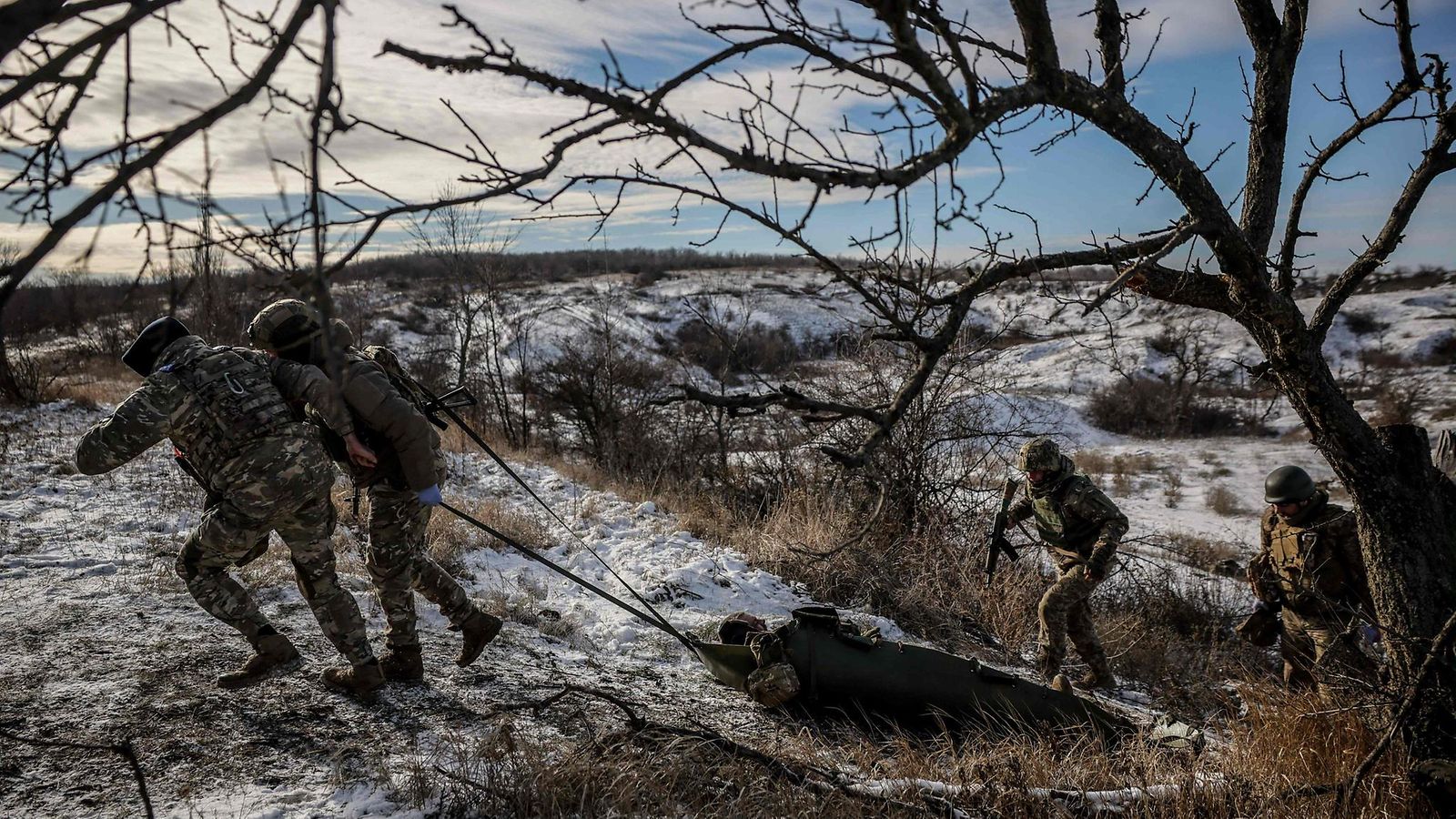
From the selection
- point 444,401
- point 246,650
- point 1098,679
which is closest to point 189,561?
point 246,650

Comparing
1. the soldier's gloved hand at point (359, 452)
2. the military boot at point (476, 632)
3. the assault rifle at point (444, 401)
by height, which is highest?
the assault rifle at point (444, 401)

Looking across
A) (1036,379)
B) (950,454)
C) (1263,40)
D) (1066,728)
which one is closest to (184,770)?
(1066,728)

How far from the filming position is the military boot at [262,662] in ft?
11.6

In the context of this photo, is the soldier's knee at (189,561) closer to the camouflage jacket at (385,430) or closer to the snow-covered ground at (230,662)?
the snow-covered ground at (230,662)

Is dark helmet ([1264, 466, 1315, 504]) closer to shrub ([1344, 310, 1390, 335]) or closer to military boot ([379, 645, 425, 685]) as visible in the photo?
military boot ([379, 645, 425, 685])

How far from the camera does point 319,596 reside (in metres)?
3.62

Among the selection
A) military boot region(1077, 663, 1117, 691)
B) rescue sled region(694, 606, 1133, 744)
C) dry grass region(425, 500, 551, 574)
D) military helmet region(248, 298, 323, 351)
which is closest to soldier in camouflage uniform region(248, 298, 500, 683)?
military helmet region(248, 298, 323, 351)

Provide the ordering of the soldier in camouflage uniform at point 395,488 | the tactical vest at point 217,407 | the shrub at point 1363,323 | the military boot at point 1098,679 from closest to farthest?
the tactical vest at point 217,407 < the soldier in camouflage uniform at point 395,488 < the military boot at point 1098,679 < the shrub at point 1363,323

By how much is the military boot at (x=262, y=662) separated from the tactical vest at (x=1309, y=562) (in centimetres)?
A: 595

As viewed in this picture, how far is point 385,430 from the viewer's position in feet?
11.7

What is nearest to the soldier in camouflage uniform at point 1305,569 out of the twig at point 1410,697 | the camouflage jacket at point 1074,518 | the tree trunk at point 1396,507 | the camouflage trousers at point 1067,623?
the camouflage jacket at point 1074,518

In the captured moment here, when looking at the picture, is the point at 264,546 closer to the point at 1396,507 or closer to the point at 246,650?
the point at 246,650

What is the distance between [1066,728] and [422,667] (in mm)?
3404

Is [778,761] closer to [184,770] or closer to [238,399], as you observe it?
[184,770]
